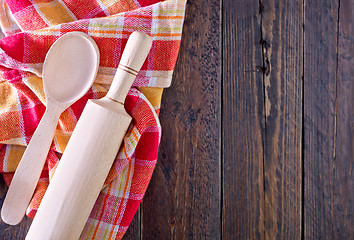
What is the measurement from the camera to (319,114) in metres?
0.68

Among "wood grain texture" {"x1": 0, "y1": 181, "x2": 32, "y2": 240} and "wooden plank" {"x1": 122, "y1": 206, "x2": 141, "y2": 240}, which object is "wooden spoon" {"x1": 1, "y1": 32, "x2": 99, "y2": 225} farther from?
"wooden plank" {"x1": 122, "y1": 206, "x2": 141, "y2": 240}

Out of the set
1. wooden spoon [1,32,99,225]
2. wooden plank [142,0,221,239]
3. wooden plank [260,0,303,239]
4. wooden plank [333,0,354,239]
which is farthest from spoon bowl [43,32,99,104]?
wooden plank [333,0,354,239]

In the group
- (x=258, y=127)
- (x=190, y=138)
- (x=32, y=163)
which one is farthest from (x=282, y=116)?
(x=32, y=163)

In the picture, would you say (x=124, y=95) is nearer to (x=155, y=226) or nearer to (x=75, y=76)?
(x=75, y=76)

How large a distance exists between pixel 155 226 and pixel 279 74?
0.36 meters

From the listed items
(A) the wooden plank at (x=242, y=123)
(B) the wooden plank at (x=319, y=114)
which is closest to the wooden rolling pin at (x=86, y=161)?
(A) the wooden plank at (x=242, y=123)

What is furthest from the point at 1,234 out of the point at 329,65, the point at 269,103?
the point at 329,65

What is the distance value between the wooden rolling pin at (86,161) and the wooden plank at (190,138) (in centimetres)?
13

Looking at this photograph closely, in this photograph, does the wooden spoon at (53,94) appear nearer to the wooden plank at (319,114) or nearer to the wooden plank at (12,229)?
the wooden plank at (12,229)

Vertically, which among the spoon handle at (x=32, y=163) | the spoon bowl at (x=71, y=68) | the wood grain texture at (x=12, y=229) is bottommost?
the wood grain texture at (x=12, y=229)

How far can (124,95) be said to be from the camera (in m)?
0.56

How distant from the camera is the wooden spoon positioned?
1.90ft

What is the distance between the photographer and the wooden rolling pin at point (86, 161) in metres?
0.54

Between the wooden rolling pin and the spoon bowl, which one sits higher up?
the spoon bowl
